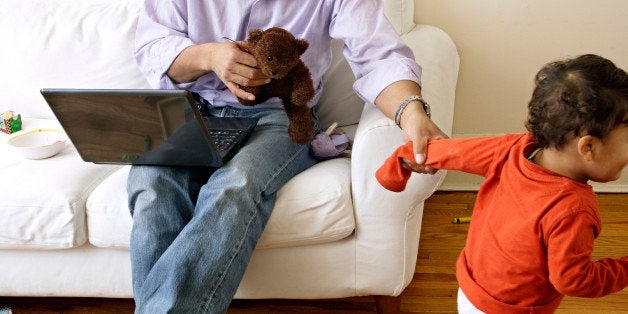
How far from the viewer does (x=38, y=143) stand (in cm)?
150

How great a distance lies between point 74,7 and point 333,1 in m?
0.86

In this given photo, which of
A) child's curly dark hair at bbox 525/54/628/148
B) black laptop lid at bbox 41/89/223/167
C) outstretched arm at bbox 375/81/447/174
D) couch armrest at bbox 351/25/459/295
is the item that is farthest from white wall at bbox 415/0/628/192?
child's curly dark hair at bbox 525/54/628/148

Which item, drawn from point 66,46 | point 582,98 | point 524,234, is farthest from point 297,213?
point 66,46

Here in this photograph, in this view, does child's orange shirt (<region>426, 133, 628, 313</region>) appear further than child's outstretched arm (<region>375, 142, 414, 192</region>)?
No

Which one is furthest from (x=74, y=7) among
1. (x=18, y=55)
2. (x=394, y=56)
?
(x=394, y=56)

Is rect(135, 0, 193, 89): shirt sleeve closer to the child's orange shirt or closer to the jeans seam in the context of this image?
the jeans seam

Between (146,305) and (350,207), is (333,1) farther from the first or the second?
(146,305)

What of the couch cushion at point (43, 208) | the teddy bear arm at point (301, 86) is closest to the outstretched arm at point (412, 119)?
the teddy bear arm at point (301, 86)

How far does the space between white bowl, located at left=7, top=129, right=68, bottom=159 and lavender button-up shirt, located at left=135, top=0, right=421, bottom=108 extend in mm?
302

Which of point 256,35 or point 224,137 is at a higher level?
point 256,35

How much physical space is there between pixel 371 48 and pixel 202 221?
1.69ft

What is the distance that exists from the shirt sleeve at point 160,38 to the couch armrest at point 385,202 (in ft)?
1.56

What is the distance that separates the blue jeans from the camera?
1.03 metres

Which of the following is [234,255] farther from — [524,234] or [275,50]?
[524,234]
